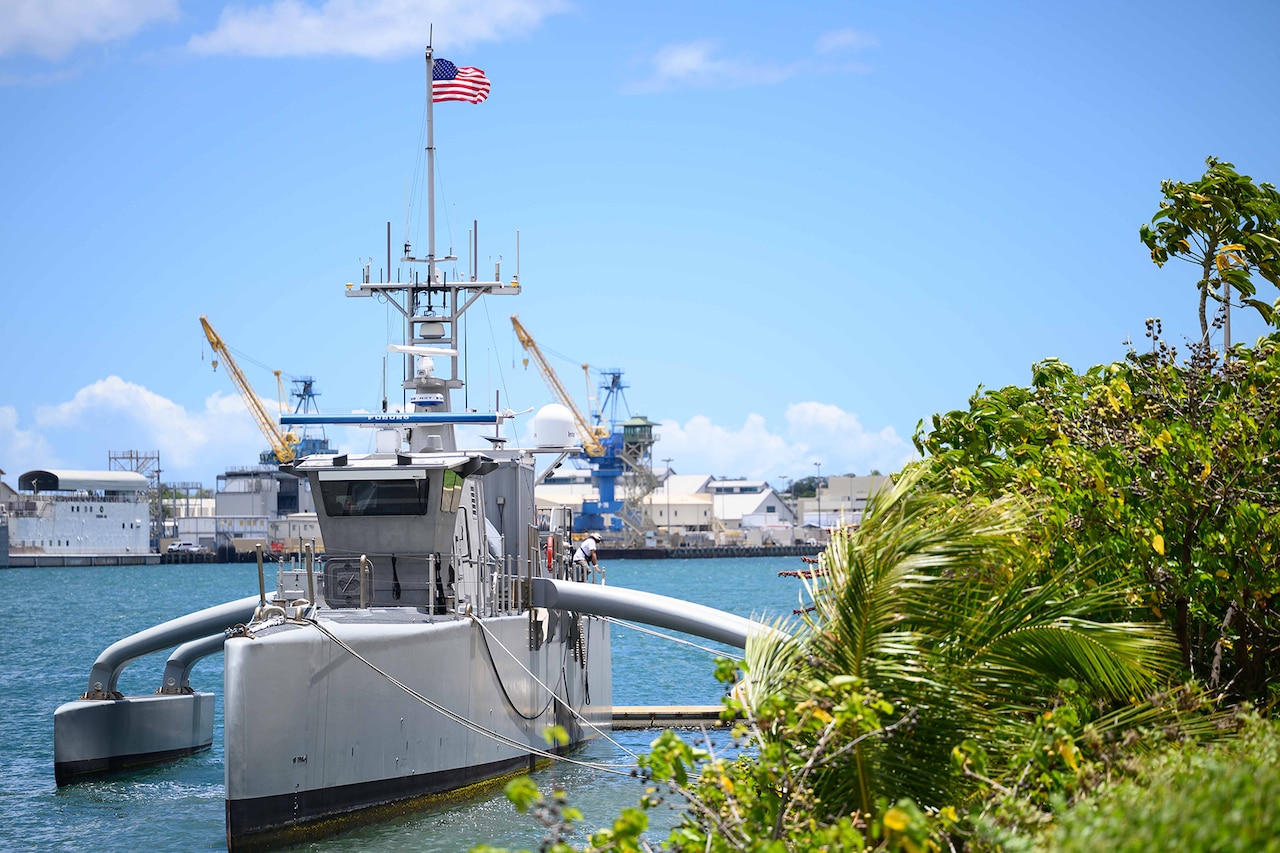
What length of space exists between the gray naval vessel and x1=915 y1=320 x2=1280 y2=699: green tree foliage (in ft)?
17.2

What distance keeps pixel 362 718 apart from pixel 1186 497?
10541 mm

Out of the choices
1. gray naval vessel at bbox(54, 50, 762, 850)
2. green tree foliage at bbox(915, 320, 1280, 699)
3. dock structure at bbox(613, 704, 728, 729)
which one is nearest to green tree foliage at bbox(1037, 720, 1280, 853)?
green tree foliage at bbox(915, 320, 1280, 699)

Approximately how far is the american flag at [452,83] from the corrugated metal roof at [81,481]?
447 feet

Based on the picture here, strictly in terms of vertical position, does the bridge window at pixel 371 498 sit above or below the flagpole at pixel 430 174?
below

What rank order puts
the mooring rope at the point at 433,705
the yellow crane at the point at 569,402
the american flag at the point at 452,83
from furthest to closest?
1. the yellow crane at the point at 569,402
2. the american flag at the point at 452,83
3. the mooring rope at the point at 433,705

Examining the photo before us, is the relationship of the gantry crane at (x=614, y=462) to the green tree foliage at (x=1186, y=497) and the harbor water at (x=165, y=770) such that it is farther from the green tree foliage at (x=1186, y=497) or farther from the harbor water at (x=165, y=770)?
the green tree foliage at (x=1186, y=497)

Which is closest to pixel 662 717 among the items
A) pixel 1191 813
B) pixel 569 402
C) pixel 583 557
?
pixel 583 557

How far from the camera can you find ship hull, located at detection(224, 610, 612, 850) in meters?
15.2

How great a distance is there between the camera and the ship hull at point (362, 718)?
15.2 m

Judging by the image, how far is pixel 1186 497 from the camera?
9547 millimetres

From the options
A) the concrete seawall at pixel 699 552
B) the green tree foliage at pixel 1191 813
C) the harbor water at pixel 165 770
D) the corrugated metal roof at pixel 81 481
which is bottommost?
the harbor water at pixel 165 770

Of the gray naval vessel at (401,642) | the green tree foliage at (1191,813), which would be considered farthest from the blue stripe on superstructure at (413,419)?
the green tree foliage at (1191,813)

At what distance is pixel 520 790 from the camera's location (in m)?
6.79

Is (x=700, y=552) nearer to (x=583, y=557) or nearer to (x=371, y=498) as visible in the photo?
(x=583, y=557)
